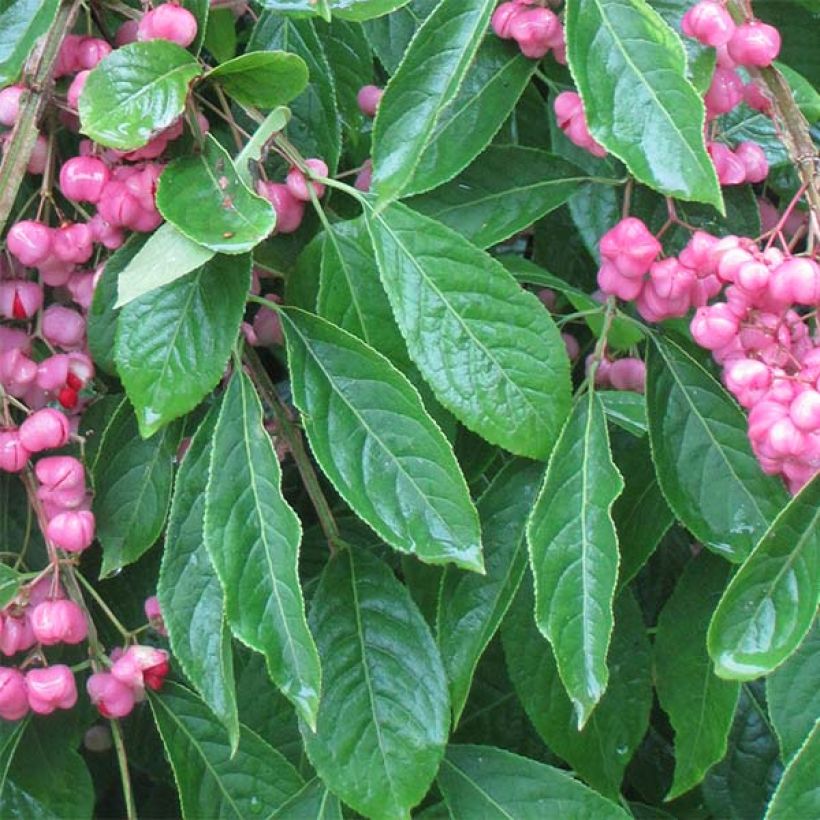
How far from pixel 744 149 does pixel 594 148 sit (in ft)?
0.46

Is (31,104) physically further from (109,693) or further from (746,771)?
(746,771)

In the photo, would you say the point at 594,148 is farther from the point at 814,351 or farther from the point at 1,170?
the point at 1,170

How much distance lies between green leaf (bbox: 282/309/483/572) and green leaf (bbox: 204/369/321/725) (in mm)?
44

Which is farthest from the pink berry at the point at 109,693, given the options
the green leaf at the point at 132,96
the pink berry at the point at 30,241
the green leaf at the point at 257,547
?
the green leaf at the point at 132,96

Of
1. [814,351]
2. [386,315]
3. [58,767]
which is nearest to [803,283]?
[814,351]

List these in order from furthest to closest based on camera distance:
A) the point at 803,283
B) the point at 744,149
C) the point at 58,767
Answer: the point at 58,767
the point at 744,149
the point at 803,283

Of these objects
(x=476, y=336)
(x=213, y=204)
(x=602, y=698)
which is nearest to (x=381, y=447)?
(x=476, y=336)

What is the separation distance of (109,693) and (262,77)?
0.53m

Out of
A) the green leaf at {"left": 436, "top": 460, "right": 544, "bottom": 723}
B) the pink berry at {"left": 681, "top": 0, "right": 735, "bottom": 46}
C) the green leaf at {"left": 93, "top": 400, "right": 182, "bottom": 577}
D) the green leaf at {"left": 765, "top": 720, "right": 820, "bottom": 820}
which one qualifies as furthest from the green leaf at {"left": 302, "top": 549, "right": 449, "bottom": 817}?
the pink berry at {"left": 681, "top": 0, "right": 735, "bottom": 46}

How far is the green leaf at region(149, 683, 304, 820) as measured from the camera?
1146 mm

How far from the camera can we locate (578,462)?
99cm

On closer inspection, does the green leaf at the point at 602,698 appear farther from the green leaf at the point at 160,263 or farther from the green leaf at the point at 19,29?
the green leaf at the point at 19,29

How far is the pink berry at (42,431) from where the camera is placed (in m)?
1.08

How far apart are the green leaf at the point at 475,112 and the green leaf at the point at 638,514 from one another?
0.71 ft
